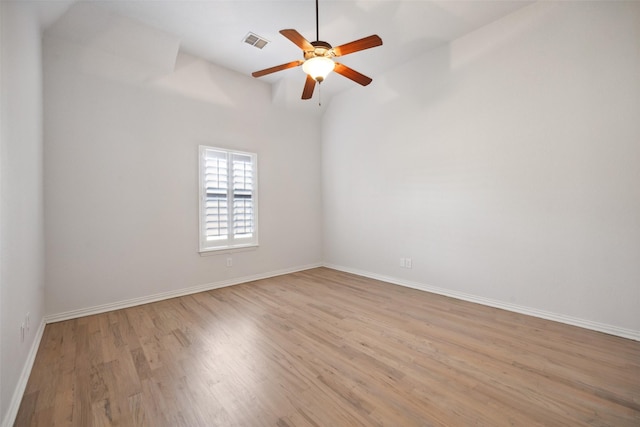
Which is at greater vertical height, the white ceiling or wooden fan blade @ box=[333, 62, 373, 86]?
the white ceiling

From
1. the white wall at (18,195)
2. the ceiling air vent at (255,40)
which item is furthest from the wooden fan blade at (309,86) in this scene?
the white wall at (18,195)

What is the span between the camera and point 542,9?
9.30 ft

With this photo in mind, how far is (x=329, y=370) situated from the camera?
77.9 inches

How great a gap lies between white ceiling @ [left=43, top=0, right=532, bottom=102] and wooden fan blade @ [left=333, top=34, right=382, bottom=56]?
1.07 metres

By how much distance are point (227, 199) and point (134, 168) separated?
1.27 meters

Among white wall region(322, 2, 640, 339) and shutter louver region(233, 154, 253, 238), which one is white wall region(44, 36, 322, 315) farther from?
white wall region(322, 2, 640, 339)

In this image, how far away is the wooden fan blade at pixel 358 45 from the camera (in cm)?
210

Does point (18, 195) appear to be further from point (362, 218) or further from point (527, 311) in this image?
point (527, 311)

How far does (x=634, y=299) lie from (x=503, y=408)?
2035mm

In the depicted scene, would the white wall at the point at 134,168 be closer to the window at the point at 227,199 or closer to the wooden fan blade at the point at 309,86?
the window at the point at 227,199

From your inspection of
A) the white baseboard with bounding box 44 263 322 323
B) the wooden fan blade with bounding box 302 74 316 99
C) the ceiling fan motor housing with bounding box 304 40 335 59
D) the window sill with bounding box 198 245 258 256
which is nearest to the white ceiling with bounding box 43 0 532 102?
the wooden fan blade with bounding box 302 74 316 99

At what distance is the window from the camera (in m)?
3.96

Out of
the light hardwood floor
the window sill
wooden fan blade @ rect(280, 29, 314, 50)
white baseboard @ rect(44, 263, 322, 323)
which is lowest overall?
the light hardwood floor

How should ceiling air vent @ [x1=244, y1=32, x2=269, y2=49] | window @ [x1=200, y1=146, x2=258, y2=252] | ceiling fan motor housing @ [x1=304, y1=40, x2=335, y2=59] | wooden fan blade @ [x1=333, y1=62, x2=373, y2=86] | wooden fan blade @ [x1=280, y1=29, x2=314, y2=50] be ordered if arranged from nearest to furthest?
wooden fan blade @ [x1=280, y1=29, x2=314, y2=50]
ceiling fan motor housing @ [x1=304, y1=40, x2=335, y2=59]
wooden fan blade @ [x1=333, y1=62, x2=373, y2=86]
ceiling air vent @ [x1=244, y1=32, x2=269, y2=49]
window @ [x1=200, y1=146, x2=258, y2=252]
